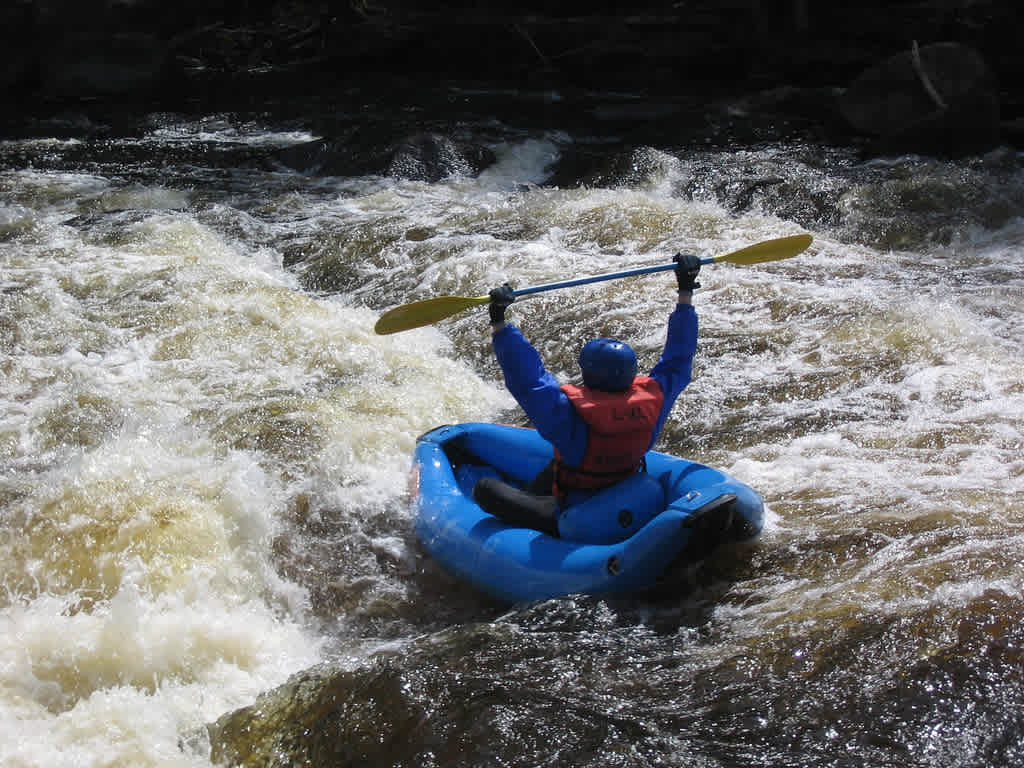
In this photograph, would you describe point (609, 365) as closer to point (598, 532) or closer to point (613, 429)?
point (613, 429)

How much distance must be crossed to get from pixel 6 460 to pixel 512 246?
3681mm

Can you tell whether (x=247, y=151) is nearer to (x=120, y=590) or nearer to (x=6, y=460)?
(x=6, y=460)

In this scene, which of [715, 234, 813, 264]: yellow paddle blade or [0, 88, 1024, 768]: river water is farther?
[715, 234, 813, 264]: yellow paddle blade

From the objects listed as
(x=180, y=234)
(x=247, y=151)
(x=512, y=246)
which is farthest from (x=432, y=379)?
(x=247, y=151)

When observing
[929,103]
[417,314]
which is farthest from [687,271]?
[929,103]

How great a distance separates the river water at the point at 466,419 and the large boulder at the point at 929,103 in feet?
1.19

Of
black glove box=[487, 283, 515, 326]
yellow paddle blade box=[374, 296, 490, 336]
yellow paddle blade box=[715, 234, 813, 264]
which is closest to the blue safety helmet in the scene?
black glove box=[487, 283, 515, 326]

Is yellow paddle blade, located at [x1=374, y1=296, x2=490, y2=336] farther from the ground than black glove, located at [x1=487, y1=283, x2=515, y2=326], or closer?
closer

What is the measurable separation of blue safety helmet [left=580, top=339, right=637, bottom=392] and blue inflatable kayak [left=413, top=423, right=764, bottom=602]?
375mm

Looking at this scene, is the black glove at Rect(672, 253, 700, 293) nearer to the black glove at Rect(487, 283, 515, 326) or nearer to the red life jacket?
the red life jacket

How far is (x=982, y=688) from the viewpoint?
8.23 feet

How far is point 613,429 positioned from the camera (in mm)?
3447

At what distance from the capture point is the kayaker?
11.2 ft

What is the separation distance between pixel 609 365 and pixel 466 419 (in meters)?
1.74
